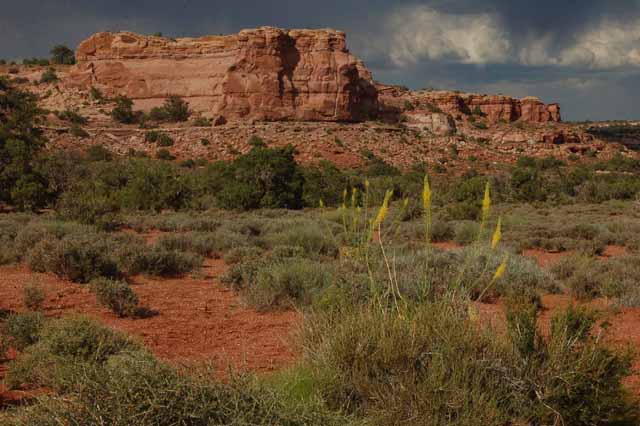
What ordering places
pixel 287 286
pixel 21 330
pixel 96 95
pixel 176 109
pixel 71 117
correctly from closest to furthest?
pixel 21 330, pixel 287 286, pixel 71 117, pixel 176 109, pixel 96 95

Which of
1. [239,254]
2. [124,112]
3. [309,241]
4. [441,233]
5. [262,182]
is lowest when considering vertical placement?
[441,233]

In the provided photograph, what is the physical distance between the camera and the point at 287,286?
7418 mm

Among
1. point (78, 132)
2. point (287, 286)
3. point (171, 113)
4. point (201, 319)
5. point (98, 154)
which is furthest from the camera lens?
point (171, 113)

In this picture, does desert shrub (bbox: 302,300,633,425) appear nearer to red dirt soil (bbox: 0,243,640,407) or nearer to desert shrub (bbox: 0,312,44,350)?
red dirt soil (bbox: 0,243,640,407)

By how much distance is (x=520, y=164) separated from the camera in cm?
4669

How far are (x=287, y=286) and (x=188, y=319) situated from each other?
4.59 ft

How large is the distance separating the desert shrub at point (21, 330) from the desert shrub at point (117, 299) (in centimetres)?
134

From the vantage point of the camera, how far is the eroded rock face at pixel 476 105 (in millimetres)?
70000

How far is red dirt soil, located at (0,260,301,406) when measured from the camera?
5.15 metres

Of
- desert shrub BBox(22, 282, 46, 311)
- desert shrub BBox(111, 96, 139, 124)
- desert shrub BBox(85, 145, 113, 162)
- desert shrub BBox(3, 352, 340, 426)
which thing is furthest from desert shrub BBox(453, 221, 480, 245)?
desert shrub BBox(111, 96, 139, 124)

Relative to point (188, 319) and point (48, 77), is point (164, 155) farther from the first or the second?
point (188, 319)

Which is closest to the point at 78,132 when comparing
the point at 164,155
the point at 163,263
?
the point at 164,155

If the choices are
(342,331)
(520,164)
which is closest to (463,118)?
(520,164)

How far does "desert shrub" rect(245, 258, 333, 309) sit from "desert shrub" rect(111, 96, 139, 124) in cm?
4782
